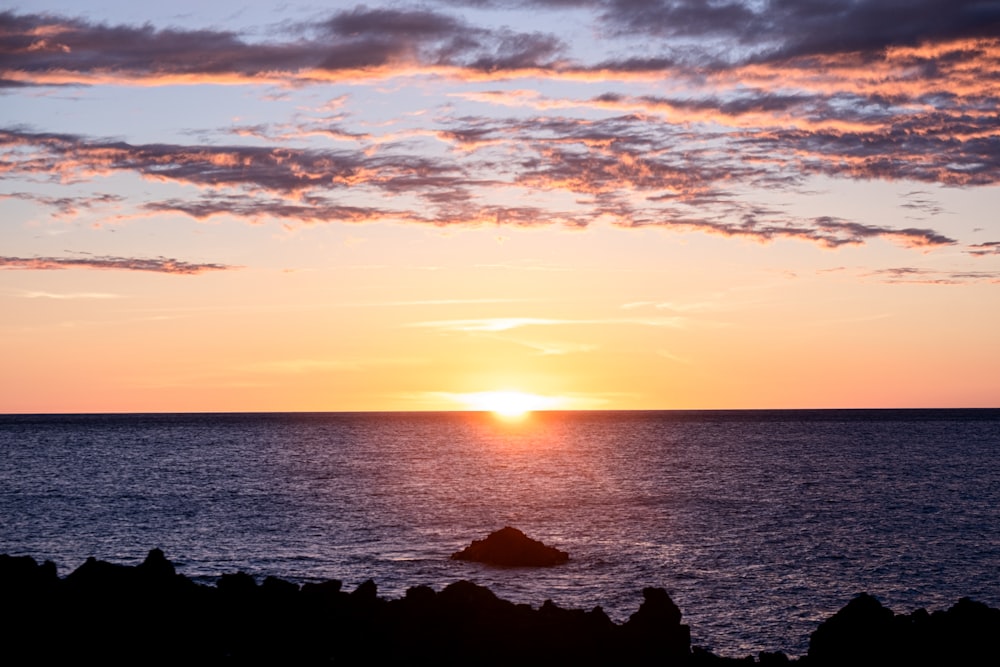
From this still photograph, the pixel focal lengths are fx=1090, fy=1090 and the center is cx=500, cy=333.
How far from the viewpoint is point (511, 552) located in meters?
64.0

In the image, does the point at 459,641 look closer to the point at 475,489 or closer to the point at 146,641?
the point at 146,641

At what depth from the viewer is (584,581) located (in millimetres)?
58250

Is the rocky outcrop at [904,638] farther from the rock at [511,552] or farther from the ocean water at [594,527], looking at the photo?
the rock at [511,552]

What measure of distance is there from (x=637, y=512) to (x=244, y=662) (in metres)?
62.3

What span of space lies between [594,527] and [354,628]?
47.9 metres

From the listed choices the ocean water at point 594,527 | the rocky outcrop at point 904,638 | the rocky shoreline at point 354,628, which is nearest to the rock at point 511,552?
the ocean water at point 594,527

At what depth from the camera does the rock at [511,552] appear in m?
63.4

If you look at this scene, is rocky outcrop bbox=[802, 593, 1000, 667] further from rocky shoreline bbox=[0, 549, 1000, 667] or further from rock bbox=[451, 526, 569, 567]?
rock bbox=[451, 526, 569, 567]

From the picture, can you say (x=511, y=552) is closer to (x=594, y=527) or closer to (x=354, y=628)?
(x=594, y=527)

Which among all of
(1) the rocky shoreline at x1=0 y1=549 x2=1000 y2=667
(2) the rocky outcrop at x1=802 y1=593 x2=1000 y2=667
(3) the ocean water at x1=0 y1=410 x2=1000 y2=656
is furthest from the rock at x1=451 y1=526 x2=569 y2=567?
(2) the rocky outcrop at x1=802 y1=593 x2=1000 y2=667

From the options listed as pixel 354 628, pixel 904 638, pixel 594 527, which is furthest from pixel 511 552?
pixel 904 638

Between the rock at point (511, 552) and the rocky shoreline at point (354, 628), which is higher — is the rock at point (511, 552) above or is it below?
below

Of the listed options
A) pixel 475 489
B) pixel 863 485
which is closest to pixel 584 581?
pixel 475 489

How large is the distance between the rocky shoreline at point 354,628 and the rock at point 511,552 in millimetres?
25484
